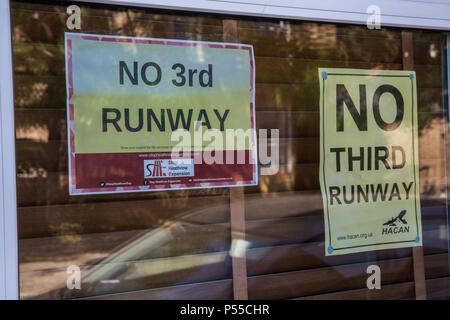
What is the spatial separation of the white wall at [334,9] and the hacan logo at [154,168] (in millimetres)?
723

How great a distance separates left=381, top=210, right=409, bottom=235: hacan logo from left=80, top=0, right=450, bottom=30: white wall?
1056 millimetres

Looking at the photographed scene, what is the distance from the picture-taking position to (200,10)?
6.98 ft

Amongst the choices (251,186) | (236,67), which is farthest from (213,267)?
(236,67)

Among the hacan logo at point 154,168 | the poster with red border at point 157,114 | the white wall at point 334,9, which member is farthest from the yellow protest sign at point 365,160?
the hacan logo at point 154,168

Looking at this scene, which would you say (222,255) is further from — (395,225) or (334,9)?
(334,9)

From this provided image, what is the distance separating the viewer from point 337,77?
241 cm

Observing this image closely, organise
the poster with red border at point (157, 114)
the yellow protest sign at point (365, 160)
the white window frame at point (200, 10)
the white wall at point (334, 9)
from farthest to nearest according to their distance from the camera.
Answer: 1. the yellow protest sign at point (365, 160)
2. the white wall at point (334, 9)
3. the poster with red border at point (157, 114)
4. the white window frame at point (200, 10)

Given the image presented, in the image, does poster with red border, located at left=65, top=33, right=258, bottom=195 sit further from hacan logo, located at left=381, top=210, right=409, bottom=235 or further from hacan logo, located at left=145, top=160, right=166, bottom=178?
hacan logo, located at left=381, top=210, right=409, bottom=235

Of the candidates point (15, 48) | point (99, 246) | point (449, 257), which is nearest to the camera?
point (15, 48)

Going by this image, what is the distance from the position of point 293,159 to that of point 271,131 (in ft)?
0.63

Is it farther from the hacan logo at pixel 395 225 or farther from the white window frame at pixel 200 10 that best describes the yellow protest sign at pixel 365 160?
the white window frame at pixel 200 10

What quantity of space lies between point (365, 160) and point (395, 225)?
1.34 feet

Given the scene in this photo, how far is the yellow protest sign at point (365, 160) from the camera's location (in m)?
2.39
